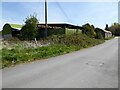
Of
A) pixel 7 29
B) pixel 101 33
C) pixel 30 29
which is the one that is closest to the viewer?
pixel 30 29

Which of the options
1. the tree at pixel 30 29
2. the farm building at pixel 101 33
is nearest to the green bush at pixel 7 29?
the tree at pixel 30 29

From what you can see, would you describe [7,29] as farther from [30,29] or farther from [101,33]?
[101,33]

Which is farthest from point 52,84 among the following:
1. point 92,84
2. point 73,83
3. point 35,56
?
point 35,56

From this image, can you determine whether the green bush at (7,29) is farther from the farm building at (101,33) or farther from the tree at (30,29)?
the farm building at (101,33)

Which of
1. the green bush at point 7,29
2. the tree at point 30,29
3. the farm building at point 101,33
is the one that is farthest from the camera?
the farm building at point 101,33

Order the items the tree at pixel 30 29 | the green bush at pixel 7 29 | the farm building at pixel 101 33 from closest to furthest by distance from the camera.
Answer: the tree at pixel 30 29 < the green bush at pixel 7 29 < the farm building at pixel 101 33

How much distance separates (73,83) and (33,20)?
37474 mm

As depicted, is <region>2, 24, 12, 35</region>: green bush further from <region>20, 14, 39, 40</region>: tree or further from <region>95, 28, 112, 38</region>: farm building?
<region>95, 28, 112, 38</region>: farm building

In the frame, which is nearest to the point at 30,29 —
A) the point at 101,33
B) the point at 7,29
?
the point at 7,29

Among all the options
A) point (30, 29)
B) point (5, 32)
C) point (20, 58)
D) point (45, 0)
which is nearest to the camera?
point (20, 58)

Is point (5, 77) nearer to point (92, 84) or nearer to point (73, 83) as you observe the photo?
→ point (73, 83)

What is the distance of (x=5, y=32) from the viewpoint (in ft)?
197

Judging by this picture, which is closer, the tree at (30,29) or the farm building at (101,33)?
the tree at (30,29)

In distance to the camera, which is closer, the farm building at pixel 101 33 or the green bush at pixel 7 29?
the green bush at pixel 7 29
